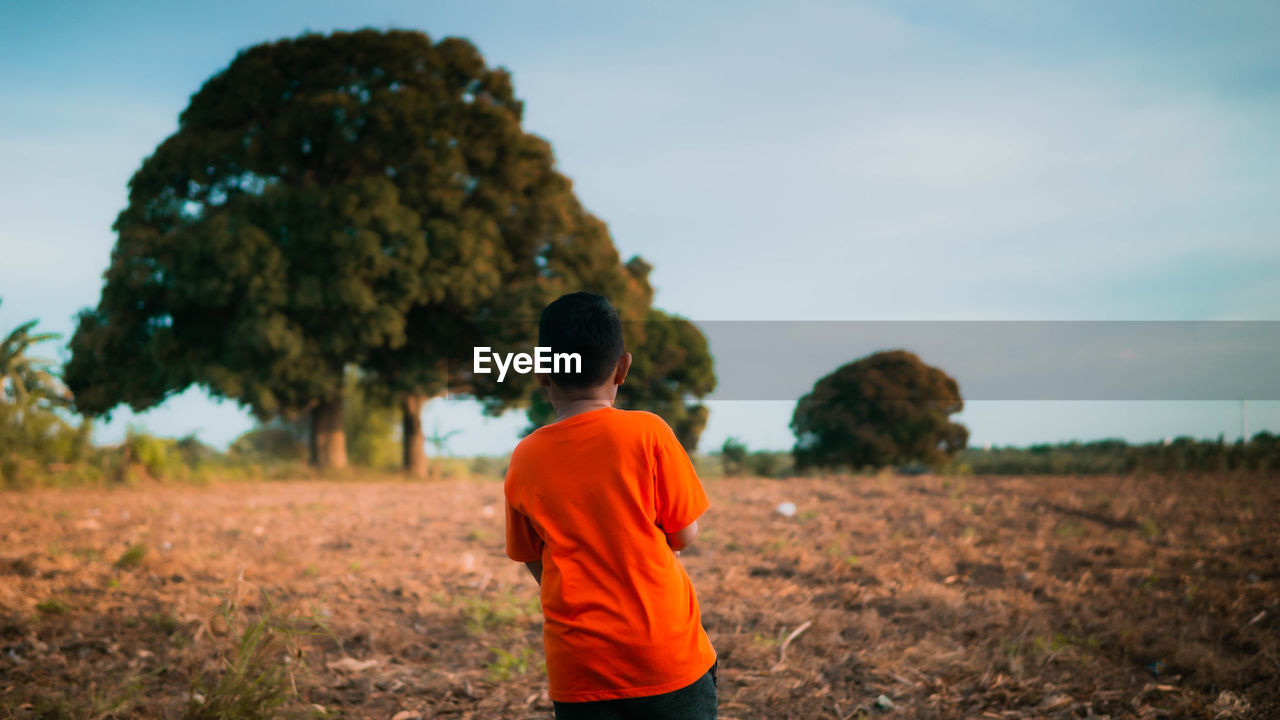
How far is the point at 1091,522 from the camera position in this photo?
6.18 meters

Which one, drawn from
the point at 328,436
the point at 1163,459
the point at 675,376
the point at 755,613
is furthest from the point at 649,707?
the point at 675,376

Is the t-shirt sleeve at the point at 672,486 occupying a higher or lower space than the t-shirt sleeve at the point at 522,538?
higher

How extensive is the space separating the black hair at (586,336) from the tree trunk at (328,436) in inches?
587

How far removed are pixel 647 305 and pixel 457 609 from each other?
15.4 meters

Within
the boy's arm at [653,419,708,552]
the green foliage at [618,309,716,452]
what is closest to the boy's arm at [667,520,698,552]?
the boy's arm at [653,419,708,552]

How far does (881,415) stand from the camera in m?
15.4

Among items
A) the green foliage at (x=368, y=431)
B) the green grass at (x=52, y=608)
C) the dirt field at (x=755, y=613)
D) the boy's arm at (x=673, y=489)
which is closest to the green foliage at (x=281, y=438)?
the green foliage at (x=368, y=431)

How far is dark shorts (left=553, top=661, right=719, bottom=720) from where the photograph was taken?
5.00 feet

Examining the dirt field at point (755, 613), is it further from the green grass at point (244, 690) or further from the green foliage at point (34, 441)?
the green foliage at point (34, 441)

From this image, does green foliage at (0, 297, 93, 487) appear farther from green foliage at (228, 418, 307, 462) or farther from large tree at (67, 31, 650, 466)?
green foliage at (228, 418, 307, 462)

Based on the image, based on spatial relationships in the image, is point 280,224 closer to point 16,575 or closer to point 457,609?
point 16,575

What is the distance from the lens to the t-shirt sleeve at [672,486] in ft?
5.19

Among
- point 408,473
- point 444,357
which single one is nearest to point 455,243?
point 444,357

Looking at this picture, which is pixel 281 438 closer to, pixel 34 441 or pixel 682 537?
pixel 34 441
